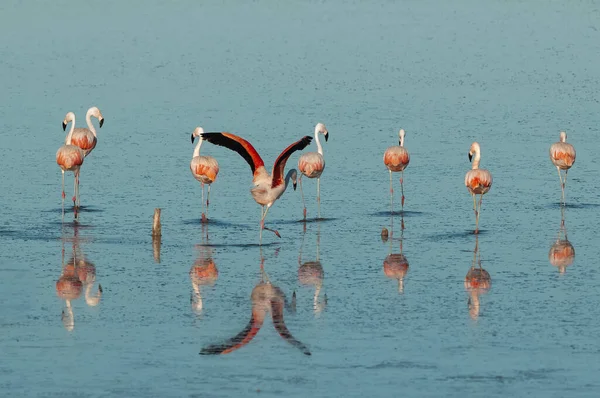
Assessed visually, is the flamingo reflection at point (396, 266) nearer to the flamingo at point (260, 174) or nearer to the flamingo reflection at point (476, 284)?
the flamingo reflection at point (476, 284)

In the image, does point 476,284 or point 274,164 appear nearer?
point 476,284

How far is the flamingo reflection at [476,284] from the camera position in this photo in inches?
472

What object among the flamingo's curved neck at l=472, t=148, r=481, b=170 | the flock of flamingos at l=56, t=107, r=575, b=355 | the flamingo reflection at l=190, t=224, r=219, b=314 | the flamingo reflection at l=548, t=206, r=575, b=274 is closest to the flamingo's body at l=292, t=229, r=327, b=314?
the flock of flamingos at l=56, t=107, r=575, b=355

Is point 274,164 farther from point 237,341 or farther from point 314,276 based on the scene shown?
point 237,341

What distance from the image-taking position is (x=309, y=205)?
17453 millimetres

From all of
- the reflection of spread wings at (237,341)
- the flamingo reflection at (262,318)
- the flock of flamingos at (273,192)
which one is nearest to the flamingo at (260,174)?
the flock of flamingos at (273,192)

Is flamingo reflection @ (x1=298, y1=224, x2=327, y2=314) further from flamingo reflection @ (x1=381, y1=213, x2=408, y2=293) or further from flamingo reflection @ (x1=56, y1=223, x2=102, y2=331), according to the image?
flamingo reflection @ (x1=56, y1=223, x2=102, y2=331)

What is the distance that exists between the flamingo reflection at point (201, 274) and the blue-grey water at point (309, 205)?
0.09 meters

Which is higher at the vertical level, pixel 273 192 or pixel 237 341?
pixel 273 192

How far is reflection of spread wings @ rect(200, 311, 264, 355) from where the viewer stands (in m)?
10.5

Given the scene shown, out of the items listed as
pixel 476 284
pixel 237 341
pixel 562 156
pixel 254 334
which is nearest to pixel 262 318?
pixel 254 334

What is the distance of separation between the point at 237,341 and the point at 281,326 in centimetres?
62

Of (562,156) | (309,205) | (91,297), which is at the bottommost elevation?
(91,297)

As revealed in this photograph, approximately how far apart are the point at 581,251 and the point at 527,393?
5.19m
